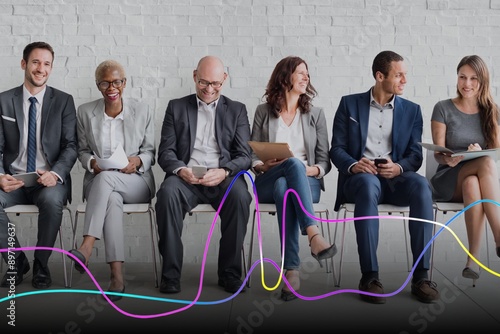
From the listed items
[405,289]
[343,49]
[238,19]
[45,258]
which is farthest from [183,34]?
[405,289]

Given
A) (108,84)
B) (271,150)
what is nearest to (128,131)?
(108,84)

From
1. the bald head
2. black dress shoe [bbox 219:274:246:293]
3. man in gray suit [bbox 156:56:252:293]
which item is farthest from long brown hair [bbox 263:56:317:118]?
black dress shoe [bbox 219:274:246:293]

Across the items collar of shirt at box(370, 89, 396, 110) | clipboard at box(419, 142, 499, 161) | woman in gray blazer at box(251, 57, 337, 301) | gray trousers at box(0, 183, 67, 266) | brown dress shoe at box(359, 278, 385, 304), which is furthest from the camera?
collar of shirt at box(370, 89, 396, 110)

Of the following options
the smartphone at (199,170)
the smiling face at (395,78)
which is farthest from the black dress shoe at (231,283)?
the smiling face at (395,78)

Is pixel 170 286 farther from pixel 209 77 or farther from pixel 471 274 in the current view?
pixel 471 274

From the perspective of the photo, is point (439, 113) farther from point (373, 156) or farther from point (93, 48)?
point (93, 48)

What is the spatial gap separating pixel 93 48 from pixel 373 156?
2113 millimetres

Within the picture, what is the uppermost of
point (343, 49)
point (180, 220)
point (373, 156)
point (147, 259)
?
point (343, 49)

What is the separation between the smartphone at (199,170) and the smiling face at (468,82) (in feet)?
5.46

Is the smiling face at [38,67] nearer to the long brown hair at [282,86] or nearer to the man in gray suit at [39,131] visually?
the man in gray suit at [39,131]

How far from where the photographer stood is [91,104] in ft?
13.4

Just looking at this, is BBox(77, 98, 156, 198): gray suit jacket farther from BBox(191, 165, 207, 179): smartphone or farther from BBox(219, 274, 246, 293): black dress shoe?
BBox(219, 274, 246, 293): black dress shoe

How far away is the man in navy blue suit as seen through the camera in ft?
11.3

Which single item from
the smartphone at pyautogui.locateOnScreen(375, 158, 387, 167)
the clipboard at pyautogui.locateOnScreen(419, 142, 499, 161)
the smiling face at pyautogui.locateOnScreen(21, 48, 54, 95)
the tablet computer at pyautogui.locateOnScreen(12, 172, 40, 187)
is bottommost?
the tablet computer at pyautogui.locateOnScreen(12, 172, 40, 187)
